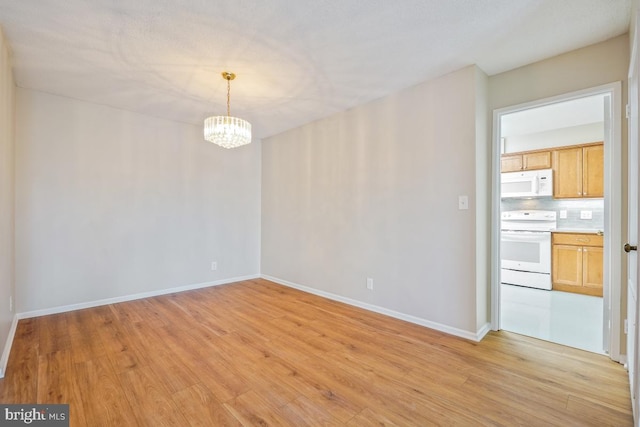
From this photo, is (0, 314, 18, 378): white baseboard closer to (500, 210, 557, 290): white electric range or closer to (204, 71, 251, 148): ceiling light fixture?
(204, 71, 251, 148): ceiling light fixture

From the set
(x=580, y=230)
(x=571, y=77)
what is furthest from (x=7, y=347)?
(x=580, y=230)

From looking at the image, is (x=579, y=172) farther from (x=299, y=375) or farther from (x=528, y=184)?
(x=299, y=375)

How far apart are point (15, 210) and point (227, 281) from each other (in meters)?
2.67

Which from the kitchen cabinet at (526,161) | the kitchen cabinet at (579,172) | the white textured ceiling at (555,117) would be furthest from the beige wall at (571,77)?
the kitchen cabinet at (579,172)

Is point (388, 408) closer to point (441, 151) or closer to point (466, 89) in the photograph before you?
point (441, 151)

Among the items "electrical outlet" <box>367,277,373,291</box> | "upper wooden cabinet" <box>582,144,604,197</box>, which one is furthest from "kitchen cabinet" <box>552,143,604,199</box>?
"electrical outlet" <box>367,277,373,291</box>

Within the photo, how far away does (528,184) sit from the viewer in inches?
193

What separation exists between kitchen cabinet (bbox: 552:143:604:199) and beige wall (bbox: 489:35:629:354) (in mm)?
2733

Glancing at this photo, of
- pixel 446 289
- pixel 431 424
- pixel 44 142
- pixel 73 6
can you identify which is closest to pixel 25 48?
pixel 73 6

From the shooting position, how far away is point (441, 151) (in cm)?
288

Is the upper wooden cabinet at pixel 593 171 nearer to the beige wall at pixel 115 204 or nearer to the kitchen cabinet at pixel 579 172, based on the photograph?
the kitchen cabinet at pixel 579 172

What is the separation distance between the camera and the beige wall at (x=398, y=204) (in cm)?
274

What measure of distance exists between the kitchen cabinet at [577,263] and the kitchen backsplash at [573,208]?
49cm

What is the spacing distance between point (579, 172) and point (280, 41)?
4914 mm
